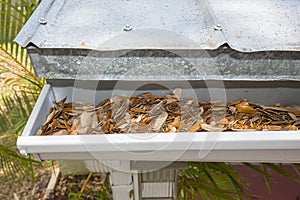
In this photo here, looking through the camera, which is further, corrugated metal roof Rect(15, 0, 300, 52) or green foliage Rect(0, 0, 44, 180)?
green foliage Rect(0, 0, 44, 180)

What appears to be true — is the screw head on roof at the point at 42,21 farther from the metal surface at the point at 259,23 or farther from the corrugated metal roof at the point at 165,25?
the metal surface at the point at 259,23

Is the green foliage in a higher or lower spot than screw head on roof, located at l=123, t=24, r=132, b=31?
lower

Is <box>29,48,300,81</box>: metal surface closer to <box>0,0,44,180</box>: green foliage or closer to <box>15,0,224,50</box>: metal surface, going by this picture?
<box>15,0,224,50</box>: metal surface

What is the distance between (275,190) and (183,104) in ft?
3.26

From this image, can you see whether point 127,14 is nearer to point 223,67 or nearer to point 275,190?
point 223,67

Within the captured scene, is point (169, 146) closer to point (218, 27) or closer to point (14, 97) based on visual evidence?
point (218, 27)

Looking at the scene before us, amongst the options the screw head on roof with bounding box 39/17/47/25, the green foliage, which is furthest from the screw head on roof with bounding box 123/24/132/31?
the green foliage

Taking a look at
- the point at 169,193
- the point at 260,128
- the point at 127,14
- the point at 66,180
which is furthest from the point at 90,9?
the point at 66,180

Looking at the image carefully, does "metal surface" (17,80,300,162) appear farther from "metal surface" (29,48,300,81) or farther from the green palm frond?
the green palm frond

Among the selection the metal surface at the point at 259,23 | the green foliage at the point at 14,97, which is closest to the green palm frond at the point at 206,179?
the green foliage at the point at 14,97

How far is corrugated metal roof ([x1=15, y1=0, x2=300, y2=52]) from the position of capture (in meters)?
0.54

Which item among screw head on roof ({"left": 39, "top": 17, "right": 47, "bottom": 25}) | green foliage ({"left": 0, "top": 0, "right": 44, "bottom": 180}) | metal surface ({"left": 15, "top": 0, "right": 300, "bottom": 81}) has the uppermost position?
screw head on roof ({"left": 39, "top": 17, "right": 47, "bottom": 25})

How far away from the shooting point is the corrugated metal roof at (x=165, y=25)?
539 mm

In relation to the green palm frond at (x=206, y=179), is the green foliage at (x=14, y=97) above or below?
above
